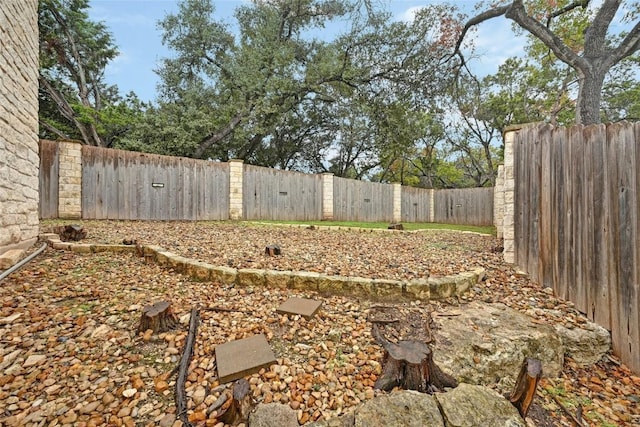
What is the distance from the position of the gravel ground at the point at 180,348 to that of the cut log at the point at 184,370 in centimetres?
3

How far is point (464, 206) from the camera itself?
13281mm

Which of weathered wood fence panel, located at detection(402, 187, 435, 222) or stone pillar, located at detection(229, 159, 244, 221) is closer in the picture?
stone pillar, located at detection(229, 159, 244, 221)

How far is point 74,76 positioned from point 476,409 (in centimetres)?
1759

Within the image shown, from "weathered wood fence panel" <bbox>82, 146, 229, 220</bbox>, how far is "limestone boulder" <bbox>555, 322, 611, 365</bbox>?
799 centimetres

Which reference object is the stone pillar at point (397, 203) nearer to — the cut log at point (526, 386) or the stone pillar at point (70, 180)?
the stone pillar at point (70, 180)

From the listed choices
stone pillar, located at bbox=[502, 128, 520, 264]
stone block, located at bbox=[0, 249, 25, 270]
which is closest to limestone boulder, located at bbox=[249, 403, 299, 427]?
stone block, located at bbox=[0, 249, 25, 270]

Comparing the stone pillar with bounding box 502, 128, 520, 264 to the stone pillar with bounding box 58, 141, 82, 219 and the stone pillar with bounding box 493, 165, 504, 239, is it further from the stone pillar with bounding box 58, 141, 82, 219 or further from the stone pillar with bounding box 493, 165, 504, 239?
the stone pillar with bounding box 58, 141, 82, 219

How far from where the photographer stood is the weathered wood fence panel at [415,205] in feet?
44.0

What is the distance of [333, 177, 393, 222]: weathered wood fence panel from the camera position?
35.8 feet

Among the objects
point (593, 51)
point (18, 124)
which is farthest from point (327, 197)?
point (18, 124)

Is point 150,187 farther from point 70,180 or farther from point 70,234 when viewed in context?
point 70,234

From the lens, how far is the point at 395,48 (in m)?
9.34

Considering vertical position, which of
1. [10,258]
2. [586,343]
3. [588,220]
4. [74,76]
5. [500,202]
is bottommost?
[586,343]

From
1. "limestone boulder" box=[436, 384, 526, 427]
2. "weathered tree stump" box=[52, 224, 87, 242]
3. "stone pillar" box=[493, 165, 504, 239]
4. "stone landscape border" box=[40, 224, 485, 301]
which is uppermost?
"stone pillar" box=[493, 165, 504, 239]
